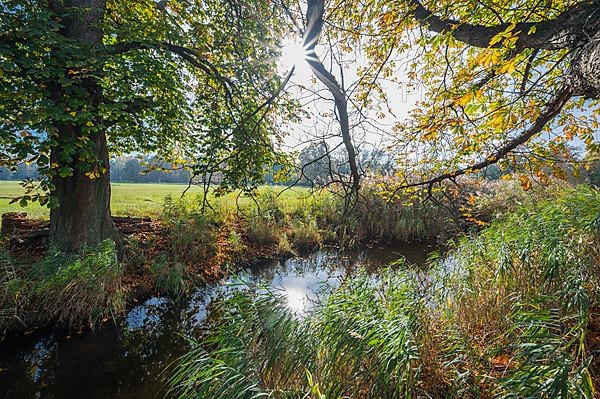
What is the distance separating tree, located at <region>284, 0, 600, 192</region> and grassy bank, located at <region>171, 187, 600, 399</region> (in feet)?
4.06

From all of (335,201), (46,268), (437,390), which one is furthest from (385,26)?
(335,201)

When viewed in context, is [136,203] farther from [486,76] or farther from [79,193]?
[486,76]

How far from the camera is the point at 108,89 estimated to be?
414 cm

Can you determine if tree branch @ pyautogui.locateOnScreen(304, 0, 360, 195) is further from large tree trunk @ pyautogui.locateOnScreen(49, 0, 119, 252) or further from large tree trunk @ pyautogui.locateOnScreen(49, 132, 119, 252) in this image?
large tree trunk @ pyautogui.locateOnScreen(49, 132, 119, 252)

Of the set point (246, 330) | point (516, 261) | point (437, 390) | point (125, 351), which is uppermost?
point (516, 261)

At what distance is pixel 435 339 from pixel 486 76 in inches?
113

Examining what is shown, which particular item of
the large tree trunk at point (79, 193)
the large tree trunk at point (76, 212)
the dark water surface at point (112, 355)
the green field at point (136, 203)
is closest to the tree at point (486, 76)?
the green field at point (136, 203)

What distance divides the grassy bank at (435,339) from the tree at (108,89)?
1759 millimetres

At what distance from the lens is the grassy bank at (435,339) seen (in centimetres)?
187

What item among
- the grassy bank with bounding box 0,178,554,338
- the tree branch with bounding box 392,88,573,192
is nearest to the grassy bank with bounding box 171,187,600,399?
the grassy bank with bounding box 0,178,554,338

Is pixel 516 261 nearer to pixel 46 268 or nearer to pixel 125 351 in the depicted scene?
pixel 125 351

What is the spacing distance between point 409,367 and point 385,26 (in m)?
3.53

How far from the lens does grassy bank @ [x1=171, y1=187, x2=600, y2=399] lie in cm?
187

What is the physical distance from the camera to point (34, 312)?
3.71 m
